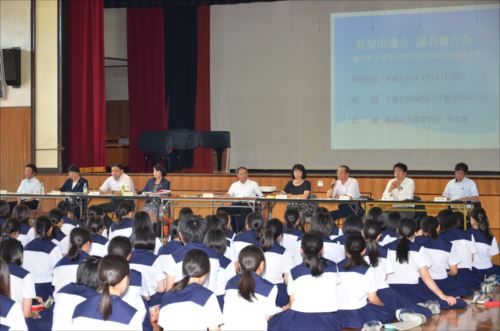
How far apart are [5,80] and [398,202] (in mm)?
6982

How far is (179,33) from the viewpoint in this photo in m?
14.7

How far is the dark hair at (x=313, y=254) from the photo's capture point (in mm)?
4449

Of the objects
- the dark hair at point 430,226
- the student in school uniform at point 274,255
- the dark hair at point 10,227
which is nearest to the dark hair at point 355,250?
the student in school uniform at point 274,255

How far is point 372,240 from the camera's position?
17.5 ft

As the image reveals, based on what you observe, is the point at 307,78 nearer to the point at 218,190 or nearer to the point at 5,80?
the point at 218,190

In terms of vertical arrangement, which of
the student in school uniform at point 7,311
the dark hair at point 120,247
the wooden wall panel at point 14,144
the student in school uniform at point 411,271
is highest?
the wooden wall panel at point 14,144

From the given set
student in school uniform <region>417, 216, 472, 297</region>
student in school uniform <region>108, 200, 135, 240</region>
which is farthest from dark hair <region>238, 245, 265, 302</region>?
student in school uniform <region>108, 200, 135, 240</region>

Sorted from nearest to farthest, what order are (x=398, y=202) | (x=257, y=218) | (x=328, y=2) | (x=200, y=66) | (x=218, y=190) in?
(x=257, y=218) → (x=398, y=202) → (x=218, y=190) → (x=328, y=2) → (x=200, y=66)

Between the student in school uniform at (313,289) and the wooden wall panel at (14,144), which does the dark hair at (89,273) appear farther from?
the wooden wall panel at (14,144)

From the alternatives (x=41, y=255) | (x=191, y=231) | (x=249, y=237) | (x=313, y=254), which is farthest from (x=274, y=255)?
(x=41, y=255)

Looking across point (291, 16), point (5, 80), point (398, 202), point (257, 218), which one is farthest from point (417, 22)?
point (257, 218)

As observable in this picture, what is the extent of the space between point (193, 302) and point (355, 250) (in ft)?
4.79

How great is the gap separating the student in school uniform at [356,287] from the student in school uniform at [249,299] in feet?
3.00

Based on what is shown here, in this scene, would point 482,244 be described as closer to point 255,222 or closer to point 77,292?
point 255,222
